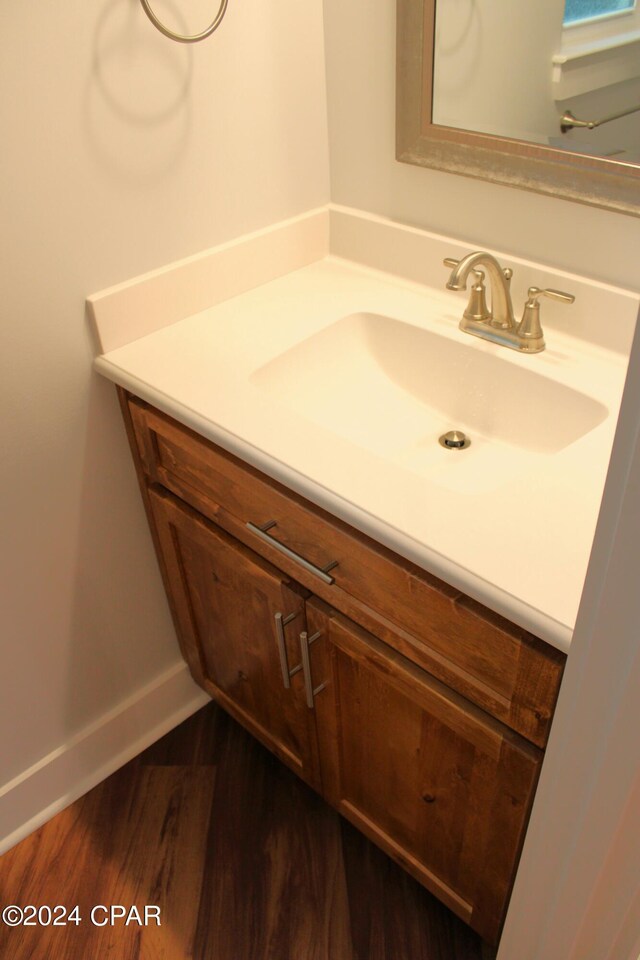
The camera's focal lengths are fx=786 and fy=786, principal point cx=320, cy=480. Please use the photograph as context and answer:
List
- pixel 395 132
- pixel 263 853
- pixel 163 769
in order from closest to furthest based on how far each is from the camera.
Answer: pixel 395 132 < pixel 263 853 < pixel 163 769

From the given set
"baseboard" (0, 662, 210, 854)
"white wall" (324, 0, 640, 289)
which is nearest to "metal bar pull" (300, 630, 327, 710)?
"baseboard" (0, 662, 210, 854)

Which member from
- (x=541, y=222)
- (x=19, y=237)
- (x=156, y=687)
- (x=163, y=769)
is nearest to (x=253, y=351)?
(x=19, y=237)

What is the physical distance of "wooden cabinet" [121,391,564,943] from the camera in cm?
91

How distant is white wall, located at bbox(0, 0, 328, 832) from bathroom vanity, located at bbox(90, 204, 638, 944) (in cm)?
6

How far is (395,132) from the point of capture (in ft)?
4.28

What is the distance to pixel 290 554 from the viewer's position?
3.56 ft

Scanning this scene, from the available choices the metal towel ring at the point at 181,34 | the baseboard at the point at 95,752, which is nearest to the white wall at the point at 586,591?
the metal towel ring at the point at 181,34

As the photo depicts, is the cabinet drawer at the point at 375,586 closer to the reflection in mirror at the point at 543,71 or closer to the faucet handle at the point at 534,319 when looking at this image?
the faucet handle at the point at 534,319

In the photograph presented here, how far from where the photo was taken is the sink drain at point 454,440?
1.19 m

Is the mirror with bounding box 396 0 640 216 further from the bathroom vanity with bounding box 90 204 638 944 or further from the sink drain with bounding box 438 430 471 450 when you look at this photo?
the sink drain with bounding box 438 430 471 450

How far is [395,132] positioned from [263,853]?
1308 millimetres

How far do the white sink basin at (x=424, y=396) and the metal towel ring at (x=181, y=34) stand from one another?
17.8 inches

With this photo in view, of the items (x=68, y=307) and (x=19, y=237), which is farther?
(x=68, y=307)

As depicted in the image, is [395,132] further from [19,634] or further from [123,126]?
[19,634]
